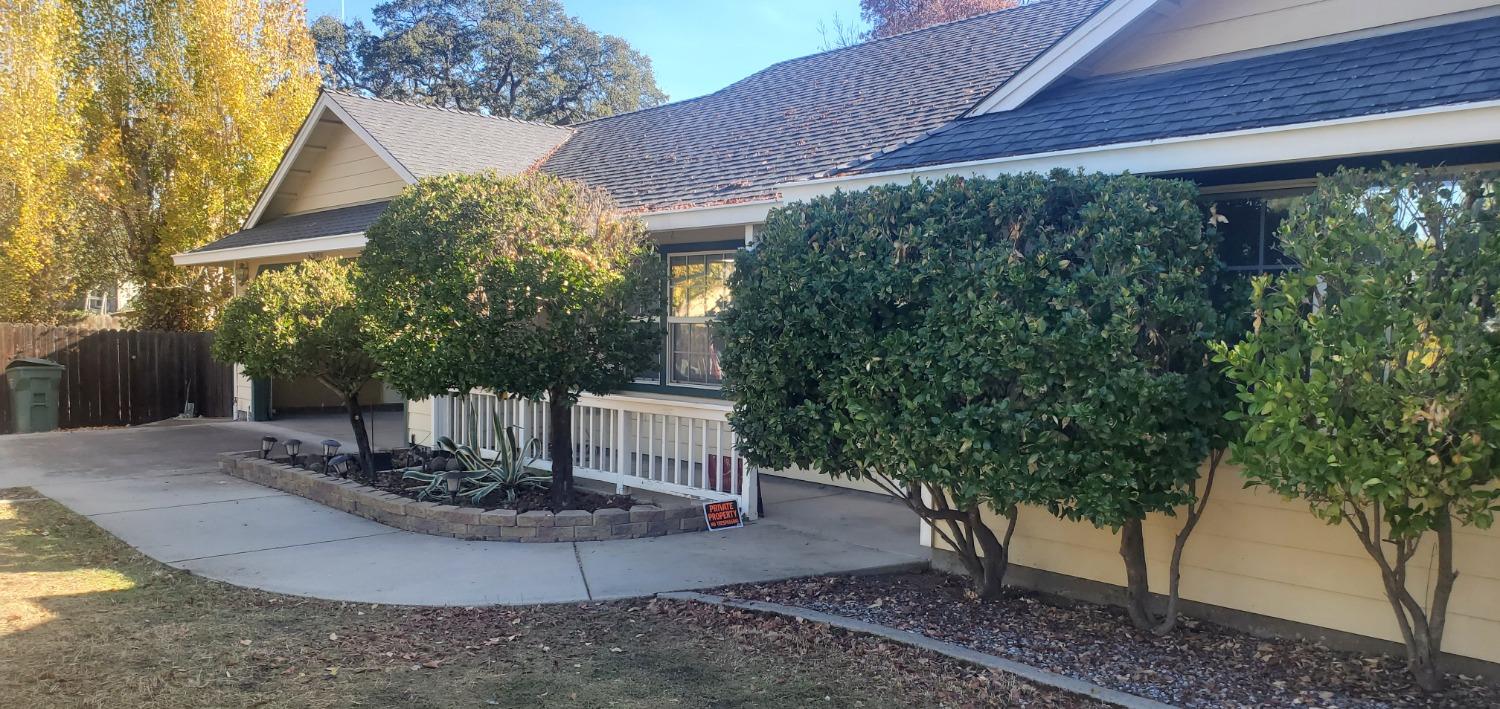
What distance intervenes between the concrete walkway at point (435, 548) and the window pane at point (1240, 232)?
9.19 feet

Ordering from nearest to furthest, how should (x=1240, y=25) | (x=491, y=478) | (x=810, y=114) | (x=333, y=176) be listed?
(x=1240, y=25) < (x=491, y=478) < (x=810, y=114) < (x=333, y=176)

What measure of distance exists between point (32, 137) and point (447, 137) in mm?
8681

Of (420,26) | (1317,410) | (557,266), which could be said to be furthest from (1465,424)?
(420,26)

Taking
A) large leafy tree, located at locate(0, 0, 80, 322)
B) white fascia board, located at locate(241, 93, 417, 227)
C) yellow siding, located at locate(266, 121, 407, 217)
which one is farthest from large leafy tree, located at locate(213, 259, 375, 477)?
large leafy tree, located at locate(0, 0, 80, 322)

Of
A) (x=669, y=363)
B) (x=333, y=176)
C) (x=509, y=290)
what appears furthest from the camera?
(x=333, y=176)

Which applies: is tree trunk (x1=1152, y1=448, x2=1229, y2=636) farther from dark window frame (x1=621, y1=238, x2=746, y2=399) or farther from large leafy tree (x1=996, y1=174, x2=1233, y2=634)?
dark window frame (x1=621, y1=238, x2=746, y2=399)

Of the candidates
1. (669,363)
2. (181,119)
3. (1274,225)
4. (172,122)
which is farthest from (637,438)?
(172,122)

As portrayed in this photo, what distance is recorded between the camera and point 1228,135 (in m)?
4.86

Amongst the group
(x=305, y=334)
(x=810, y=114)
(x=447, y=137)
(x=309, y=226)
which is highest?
(x=447, y=137)

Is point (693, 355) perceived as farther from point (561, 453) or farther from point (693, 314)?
point (561, 453)

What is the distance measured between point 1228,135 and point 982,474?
2.13 m

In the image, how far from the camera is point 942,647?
4.83 m

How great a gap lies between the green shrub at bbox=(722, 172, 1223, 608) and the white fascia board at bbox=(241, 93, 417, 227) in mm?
8154

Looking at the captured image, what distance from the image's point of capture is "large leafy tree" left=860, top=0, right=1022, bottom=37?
78.5ft
